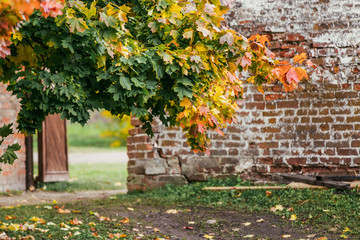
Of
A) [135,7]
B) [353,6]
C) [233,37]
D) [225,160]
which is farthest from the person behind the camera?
[225,160]

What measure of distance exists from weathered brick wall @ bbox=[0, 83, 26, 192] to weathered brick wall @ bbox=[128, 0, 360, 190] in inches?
117

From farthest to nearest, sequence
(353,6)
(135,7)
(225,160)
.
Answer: (225,160)
(353,6)
(135,7)

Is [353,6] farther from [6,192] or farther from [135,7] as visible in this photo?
[6,192]

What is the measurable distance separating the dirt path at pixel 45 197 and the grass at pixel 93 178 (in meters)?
0.38

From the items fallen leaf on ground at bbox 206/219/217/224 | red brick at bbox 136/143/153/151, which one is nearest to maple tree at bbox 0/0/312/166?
fallen leaf on ground at bbox 206/219/217/224

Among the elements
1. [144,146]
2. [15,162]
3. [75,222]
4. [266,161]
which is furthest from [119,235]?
[15,162]

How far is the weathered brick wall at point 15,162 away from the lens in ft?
27.0

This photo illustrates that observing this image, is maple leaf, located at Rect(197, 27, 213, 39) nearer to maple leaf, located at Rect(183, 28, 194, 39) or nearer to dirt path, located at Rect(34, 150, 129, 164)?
maple leaf, located at Rect(183, 28, 194, 39)

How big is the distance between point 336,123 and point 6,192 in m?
5.62

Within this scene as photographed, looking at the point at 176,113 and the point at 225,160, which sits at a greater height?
the point at 176,113

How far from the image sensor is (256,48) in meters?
3.67

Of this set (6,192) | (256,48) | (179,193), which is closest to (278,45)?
(179,193)

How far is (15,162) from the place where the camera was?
8.34 m

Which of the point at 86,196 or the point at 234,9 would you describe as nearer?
the point at 234,9
